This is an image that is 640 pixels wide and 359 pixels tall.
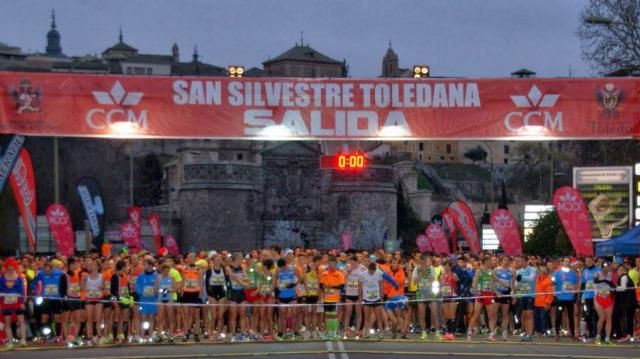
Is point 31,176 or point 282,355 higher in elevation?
point 31,176

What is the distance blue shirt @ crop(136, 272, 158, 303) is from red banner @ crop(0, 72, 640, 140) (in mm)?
2954

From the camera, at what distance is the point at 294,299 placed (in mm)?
27281

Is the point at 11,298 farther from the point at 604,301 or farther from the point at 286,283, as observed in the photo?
the point at 604,301

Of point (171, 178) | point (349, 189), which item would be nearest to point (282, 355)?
point (349, 189)

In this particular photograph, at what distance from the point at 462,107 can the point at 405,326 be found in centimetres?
478

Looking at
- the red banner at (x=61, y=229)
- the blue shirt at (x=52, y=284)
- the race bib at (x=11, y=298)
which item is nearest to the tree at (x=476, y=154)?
the red banner at (x=61, y=229)

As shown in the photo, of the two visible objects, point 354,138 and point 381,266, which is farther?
point 381,266

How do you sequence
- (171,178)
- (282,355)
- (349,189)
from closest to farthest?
(282,355), (349,189), (171,178)

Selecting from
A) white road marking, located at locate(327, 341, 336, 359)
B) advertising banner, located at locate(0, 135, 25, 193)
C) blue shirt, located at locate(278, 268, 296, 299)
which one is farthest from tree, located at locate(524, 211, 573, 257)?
advertising banner, located at locate(0, 135, 25, 193)

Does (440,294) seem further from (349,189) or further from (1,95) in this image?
(349,189)

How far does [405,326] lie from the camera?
2767 centimetres

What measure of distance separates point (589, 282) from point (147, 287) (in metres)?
8.81

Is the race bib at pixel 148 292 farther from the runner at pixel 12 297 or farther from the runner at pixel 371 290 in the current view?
the runner at pixel 371 290

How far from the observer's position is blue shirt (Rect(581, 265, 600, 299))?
27156mm
